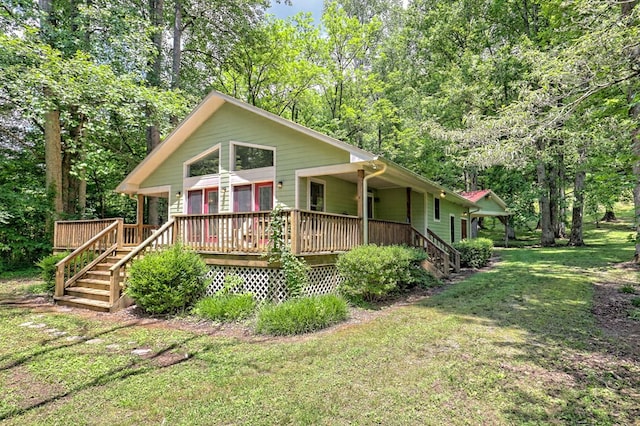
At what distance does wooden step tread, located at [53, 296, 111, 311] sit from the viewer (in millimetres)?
7227

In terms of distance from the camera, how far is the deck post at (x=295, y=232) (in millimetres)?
6941

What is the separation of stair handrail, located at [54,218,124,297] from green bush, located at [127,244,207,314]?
99.7 inches

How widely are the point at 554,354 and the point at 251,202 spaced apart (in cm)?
823

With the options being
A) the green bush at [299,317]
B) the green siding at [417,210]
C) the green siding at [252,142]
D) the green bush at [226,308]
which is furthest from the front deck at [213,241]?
the green siding at [417,210]

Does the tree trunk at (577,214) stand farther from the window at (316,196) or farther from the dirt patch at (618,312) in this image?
the window at (316,196)

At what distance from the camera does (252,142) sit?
33.8 ft

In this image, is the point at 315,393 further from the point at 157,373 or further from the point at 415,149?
the point at 415,149

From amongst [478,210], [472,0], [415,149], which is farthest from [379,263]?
[472,0]

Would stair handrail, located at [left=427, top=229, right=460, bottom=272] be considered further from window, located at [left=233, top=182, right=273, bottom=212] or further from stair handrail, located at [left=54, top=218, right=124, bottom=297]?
stair handrail, located at [left=54, top=218, right=124, bottom=297]

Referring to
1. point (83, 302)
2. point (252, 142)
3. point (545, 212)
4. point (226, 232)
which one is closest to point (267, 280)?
point (226, 232)

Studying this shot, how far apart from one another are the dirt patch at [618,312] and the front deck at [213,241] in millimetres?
5117

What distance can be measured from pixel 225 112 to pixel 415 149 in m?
16.5

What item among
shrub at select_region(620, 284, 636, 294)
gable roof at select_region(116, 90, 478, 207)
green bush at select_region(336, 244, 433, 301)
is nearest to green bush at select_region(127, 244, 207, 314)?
green bush at select_region(336, 244, 433, 301)

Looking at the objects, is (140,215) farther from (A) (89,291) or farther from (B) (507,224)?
(B) (507,224)
